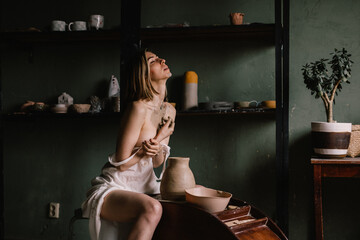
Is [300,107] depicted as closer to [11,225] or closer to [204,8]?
[204,8]

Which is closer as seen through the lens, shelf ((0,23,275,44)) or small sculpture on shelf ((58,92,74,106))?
shelf ((0,23,275,44))

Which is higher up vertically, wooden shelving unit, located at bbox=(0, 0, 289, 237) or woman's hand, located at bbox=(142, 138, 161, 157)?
wooden shelving unit, located at bbox=(0, 0, 289, 237)

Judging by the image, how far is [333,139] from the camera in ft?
7.16

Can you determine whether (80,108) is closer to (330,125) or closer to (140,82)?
(140,82)

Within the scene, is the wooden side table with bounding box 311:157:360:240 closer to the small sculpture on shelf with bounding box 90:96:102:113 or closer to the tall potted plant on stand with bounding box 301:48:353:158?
the tall potted plant on stand with bounding box 301:48:353:158

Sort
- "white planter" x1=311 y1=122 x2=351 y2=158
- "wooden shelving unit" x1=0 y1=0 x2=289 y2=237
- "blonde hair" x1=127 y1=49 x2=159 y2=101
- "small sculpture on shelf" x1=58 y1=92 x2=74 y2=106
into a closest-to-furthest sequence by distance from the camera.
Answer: "blonde hair" x1=127 y1=49 x2=159 y2=101
"white planter" x1=311 y1=122 x2=351 y2=158
"wooden shelving unit" x1=0 y1=0 x2=289 y2=237
"small sculpture on shelf" x1=58 y1=92 x2=74 y2=106

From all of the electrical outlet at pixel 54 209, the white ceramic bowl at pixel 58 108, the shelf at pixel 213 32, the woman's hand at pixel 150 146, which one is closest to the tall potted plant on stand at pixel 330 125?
the shelf at pixel 213 32

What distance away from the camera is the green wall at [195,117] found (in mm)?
2639

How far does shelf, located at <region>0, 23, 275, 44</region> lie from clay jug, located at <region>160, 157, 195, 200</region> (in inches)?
42.7

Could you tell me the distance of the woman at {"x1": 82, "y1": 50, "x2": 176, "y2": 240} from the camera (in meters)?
1.70

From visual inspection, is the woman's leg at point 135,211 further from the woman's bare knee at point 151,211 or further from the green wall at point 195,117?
the green wall at point 195,117

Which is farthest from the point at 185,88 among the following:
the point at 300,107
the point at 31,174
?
the point at 31,174

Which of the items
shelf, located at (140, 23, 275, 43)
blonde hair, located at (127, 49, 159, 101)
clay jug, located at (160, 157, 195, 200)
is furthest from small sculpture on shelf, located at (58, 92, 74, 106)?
clay jug, located at (160, 157, 195, 200)

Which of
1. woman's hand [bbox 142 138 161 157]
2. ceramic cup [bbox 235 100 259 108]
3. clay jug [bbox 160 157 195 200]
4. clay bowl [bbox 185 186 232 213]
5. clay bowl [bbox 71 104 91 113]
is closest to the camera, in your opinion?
clay bowl [bbox 185 186 232 213]
